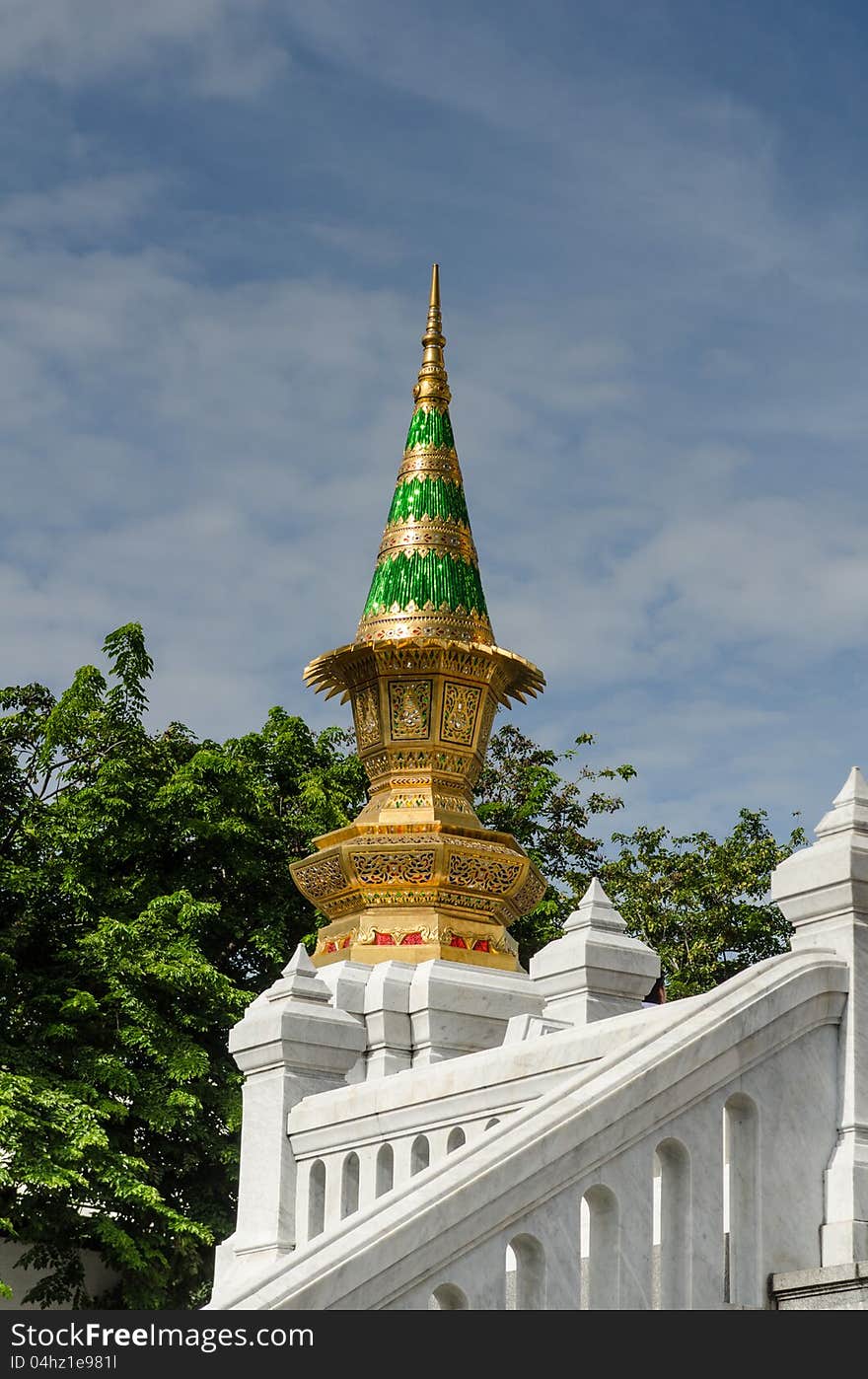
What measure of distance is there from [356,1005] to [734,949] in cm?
1683

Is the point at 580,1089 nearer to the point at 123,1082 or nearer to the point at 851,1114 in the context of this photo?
the point at 851,1114

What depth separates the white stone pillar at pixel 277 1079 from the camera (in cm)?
1129

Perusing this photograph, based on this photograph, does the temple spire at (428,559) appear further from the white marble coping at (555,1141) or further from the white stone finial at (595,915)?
the white marble coping at (555,1141)

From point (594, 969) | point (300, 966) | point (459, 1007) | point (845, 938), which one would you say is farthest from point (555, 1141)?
point (459, 1007)

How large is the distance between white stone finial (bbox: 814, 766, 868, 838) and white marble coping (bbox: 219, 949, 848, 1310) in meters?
0.57

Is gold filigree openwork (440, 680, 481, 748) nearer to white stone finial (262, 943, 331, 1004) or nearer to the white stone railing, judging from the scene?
white stone finial (262, 943, 331, 1004)

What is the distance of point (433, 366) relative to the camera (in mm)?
18328

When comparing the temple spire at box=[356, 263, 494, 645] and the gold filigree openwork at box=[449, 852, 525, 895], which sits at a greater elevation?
the temple spire at box=[356, 263, 494, 645]

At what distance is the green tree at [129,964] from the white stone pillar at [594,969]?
10.7 meters

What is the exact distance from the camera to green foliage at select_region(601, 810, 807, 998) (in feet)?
99.1

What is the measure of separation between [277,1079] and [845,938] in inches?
173

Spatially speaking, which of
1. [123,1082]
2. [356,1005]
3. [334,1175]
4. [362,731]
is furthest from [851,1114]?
[123,1082]

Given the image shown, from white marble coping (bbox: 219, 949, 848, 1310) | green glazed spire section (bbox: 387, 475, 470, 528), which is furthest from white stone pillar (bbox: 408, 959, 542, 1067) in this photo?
white marble coping (bbox: 219, 949, 848, 1310)
